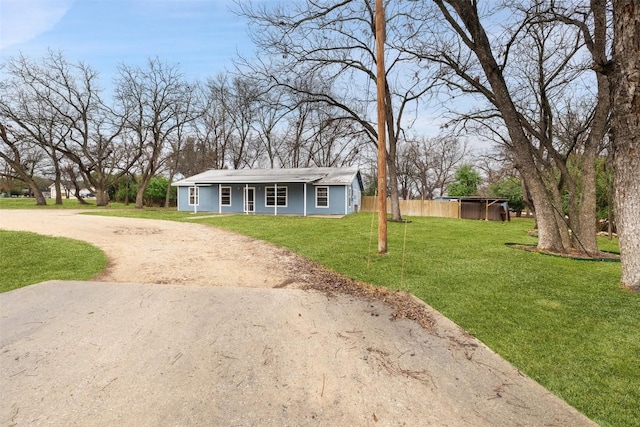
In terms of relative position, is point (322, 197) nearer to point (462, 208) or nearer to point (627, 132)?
point (462, 208)

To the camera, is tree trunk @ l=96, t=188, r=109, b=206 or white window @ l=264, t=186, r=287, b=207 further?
tree trunk @ l=96, t=188, r=109, b=206

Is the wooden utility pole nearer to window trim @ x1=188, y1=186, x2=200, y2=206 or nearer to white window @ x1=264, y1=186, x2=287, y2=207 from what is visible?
white window @ x1=264, y1=186, x2=287, y2=207

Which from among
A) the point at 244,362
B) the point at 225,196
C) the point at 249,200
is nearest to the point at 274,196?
the point at 249,200

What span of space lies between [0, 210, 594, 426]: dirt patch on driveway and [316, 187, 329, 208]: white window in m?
16.3

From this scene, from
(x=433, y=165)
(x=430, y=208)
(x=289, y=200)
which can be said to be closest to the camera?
(x=289, y=200)

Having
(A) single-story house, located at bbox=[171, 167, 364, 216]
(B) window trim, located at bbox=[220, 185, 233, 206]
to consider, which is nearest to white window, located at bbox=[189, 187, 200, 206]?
(A) single-story house, located at bbox=[171, 167, 364, 216]

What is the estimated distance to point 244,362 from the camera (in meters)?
2.72

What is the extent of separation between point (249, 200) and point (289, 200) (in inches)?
114

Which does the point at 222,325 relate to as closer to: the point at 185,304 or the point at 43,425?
the point at 185,304

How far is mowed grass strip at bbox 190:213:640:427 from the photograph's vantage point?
2.51 meters

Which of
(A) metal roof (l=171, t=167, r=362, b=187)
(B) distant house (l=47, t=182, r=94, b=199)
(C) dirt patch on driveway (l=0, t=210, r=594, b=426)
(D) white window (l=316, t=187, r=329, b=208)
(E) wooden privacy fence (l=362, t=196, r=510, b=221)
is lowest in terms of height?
(C) dirt patch on driveway (l=0, t=210, r=594, b=426)

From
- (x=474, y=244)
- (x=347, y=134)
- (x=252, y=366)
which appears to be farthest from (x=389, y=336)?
(x=347, y=134)

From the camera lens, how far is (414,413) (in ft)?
7.03

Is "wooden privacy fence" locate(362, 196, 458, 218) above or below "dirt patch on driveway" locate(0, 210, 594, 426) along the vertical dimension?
above
